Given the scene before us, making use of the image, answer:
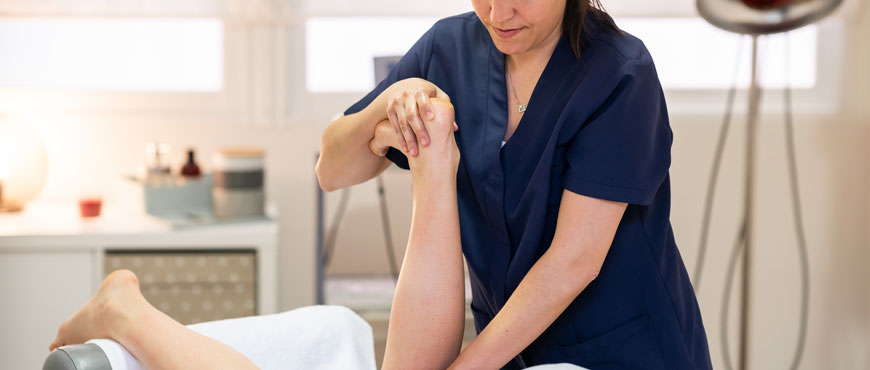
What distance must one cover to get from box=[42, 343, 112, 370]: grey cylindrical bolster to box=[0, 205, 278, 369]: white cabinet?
3.67 ft

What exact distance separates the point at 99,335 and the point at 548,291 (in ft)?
2.35

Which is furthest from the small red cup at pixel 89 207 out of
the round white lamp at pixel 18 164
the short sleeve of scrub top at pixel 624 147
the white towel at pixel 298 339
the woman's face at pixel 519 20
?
the short sleeve of scrub top at pixel 624 147

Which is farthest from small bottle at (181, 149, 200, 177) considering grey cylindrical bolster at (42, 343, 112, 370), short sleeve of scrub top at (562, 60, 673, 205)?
short sleeve of scrub top at (562, 60, 673, 205)

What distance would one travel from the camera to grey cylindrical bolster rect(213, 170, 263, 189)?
7.96 ft

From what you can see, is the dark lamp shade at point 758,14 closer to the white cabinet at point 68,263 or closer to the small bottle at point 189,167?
the white cabinet at point 68,263

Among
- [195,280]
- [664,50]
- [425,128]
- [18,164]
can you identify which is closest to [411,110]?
[425,128]

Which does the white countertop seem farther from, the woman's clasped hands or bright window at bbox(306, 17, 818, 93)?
the woman's clasped hands

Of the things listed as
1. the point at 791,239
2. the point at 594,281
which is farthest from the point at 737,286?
the point at 594,281

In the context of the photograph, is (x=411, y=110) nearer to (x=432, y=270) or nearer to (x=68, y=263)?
(x=432, y=270)

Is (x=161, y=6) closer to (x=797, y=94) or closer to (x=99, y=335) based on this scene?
(x=99, y=335)

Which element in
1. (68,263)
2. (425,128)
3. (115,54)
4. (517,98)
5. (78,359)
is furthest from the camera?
(115,54)

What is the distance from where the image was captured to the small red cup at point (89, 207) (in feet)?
8.01

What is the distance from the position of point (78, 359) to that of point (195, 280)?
1.19m

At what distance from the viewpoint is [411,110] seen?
1.25m
